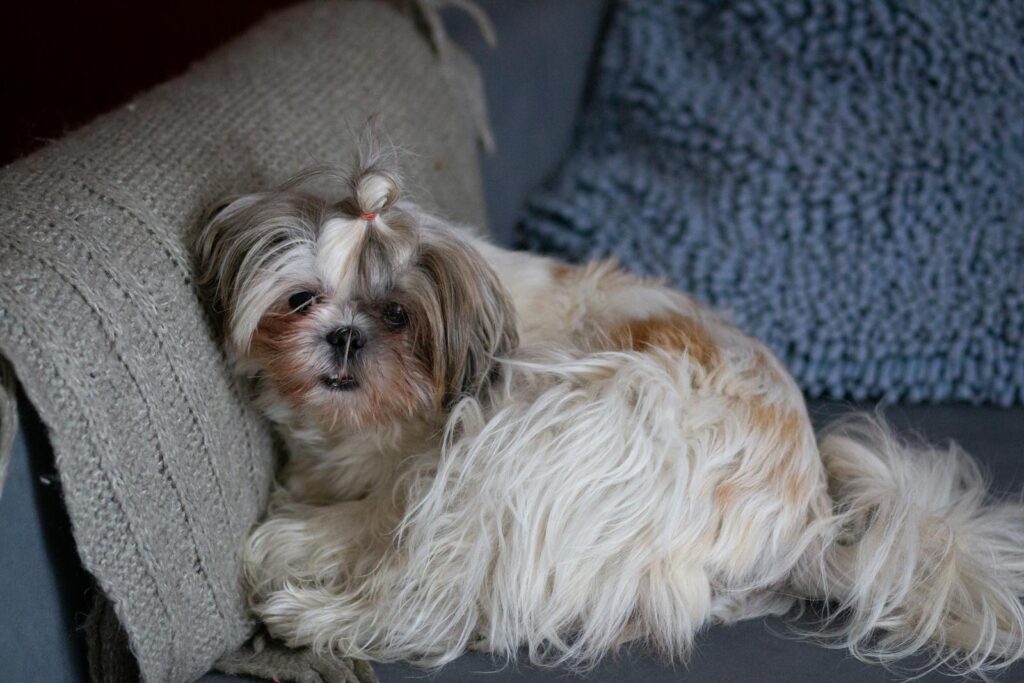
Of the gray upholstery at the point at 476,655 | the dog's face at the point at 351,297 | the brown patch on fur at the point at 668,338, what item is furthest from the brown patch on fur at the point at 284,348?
the brown patch on fur at the point at 668,338

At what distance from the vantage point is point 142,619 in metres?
1.22

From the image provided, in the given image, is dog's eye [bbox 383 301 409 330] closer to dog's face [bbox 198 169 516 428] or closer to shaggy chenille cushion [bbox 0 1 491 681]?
dog's face [bbox 198 169 516 428]

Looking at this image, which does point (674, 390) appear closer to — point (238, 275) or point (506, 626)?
point (506, 626)

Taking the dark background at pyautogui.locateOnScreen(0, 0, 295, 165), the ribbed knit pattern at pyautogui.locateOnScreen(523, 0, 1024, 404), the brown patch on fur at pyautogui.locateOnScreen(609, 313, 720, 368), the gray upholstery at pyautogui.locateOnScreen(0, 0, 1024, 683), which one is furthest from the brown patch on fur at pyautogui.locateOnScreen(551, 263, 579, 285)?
the dark background at pyautogui.locateOnScreen(0, 0, 295, 165)

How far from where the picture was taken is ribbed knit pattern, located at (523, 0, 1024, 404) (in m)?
1.95

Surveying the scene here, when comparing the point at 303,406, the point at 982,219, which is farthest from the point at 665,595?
the point at 982,219

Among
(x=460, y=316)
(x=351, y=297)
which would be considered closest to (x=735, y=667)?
(x=460, y=316)

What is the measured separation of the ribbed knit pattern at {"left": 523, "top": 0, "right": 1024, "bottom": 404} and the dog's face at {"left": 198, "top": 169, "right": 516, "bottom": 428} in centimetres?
81

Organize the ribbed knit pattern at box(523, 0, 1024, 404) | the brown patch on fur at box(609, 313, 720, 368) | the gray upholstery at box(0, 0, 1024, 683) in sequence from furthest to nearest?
1. the ribbed knit pattern at box(523, 0, 1024, 404)
2. the brown patch on fur at box(609, 313, 720, 368)
3. the gray upholstery at box(0, 0, 1024, 683)

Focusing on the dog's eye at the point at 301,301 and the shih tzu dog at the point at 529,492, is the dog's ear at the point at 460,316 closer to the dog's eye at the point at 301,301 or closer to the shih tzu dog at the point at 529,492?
the shih tzu dog at the point at 529,492

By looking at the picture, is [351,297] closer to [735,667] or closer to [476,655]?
[476,655]

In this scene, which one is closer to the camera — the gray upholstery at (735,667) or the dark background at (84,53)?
the gray upholstery at (735,667)

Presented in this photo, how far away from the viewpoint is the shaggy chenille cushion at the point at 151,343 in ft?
3.72

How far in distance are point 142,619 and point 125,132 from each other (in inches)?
25.5
